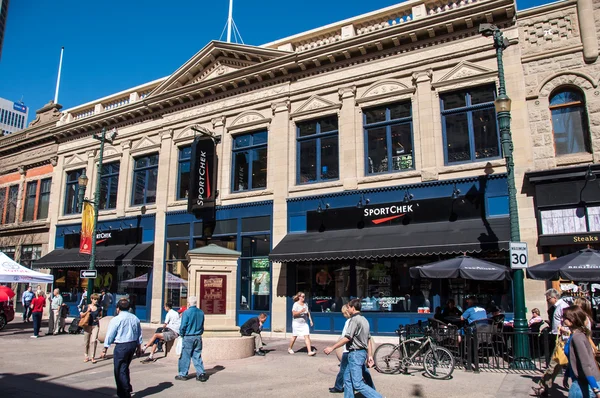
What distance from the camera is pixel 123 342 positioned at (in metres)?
8.05

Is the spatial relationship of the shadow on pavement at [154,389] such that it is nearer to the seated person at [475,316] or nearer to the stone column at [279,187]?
the seated person at [475,316]

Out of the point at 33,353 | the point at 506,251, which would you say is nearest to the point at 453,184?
the point at 506,251

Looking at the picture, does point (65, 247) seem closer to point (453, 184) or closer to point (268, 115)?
point (268, 115)

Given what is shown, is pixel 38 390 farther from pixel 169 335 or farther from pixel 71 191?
pixel 71 191

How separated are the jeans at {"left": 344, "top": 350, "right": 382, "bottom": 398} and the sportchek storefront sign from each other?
980 cm

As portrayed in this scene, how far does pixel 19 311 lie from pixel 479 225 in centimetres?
2680

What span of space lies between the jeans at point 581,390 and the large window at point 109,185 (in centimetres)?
2375

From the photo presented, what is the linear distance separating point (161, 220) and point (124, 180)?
13.0 feet

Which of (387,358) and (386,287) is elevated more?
(386,287)

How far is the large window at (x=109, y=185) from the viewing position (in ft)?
83.8

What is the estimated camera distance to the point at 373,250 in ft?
51.4

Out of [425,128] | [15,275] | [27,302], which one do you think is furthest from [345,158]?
[27,302]

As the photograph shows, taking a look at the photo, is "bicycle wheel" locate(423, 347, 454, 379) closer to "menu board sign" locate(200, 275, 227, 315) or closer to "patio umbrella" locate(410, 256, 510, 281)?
"patio umbrella" locate(410, 256, 510, 281)

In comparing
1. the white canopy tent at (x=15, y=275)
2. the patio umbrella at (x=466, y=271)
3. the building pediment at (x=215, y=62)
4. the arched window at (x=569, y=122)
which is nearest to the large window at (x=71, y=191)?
the white canopy tent at (x=15, y=275)
